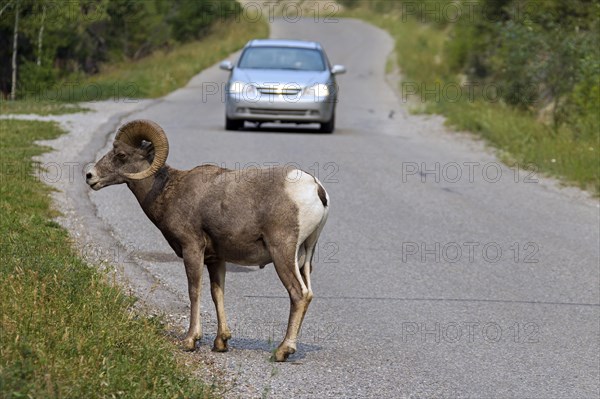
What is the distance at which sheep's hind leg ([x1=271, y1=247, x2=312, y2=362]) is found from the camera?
25.3 feet

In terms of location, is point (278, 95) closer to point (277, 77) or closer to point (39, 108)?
point (277, 77)

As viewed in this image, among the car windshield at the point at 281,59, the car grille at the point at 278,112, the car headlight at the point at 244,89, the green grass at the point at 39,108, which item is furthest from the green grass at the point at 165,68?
the car grille at the point at 278,112

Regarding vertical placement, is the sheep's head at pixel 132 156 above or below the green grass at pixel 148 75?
above

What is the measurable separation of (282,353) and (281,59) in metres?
17.3

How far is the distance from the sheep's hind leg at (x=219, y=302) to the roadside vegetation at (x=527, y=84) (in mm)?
9884

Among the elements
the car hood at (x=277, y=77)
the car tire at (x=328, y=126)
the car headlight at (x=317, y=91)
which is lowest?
the car tire at (x=328, y=126)

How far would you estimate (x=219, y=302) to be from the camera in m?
8.11

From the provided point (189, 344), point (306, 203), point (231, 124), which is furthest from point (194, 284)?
point (231, 124)

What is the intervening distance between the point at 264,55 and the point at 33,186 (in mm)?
11536

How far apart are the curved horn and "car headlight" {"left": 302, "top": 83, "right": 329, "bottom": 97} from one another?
49.9ft

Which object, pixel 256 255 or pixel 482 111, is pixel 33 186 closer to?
pixel 256 255

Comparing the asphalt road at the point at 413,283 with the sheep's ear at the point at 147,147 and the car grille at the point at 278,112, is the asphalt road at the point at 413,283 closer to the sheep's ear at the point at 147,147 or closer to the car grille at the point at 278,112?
the sheep's ear at the point at 147,147

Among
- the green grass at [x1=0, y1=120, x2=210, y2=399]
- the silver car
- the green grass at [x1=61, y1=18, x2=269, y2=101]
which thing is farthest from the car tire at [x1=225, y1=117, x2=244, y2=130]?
the green grass at [x1=0, y1=120, x2=210, y2=399]

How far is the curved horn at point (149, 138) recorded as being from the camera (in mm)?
7941
